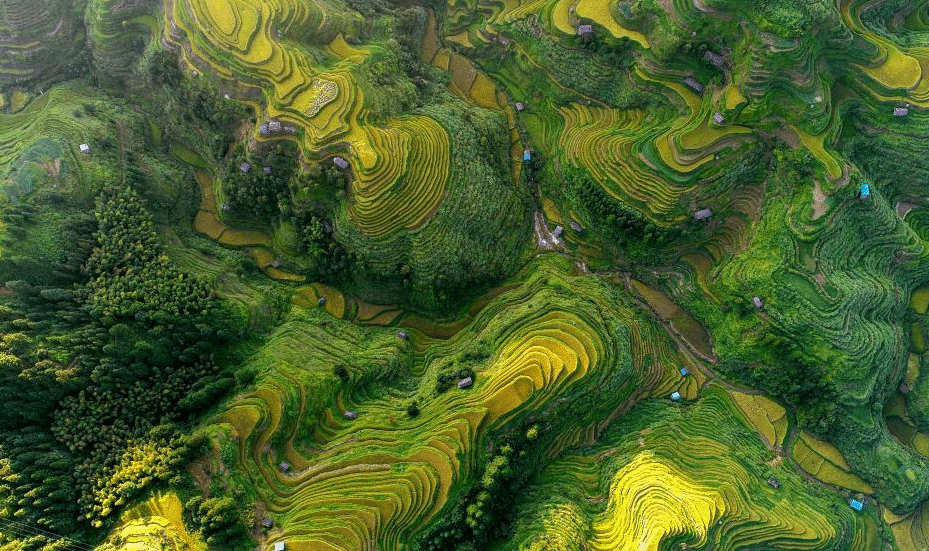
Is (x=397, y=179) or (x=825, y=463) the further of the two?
(x=825, y=463)

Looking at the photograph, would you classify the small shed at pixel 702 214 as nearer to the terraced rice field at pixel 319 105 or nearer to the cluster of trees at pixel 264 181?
the terraced rice field at pixel 319 105

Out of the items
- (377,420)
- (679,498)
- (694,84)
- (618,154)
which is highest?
(694,84)

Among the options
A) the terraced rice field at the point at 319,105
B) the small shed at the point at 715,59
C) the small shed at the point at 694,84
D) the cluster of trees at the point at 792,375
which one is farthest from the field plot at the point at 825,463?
the terraced rice field at the point at 319,105

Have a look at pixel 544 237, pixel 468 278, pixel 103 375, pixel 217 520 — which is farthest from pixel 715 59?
pixel 103 375

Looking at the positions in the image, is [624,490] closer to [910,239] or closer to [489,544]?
[489,544]

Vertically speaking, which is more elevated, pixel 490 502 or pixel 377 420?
pixel 377 420

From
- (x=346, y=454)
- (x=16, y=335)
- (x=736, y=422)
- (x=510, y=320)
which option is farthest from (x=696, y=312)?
(x=16, y=335)

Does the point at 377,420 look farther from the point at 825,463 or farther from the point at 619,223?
the point at 825,463
